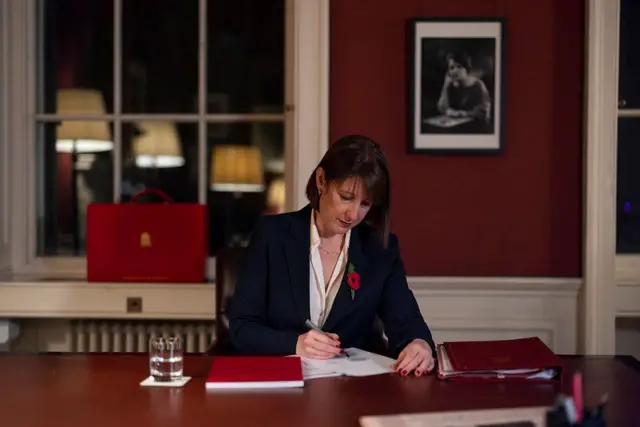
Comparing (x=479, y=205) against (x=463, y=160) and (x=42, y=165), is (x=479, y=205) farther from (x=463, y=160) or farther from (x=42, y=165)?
(x=42, y=165)

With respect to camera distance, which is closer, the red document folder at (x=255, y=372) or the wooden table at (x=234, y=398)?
the wooden table at (x=234, y=398)

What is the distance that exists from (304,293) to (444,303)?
Result: 1036 millimetres

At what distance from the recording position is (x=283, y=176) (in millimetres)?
3391

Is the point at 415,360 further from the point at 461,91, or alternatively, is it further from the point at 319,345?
the point at 461,91

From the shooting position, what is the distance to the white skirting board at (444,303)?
3.00 metres

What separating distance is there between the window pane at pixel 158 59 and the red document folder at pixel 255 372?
6.05 feet

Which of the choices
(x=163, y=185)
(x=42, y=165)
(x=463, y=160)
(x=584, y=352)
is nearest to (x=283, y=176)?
(x=163, y=185)

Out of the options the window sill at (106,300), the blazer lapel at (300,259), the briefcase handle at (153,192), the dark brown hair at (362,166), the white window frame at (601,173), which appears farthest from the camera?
the briefcase handle at (153,192)

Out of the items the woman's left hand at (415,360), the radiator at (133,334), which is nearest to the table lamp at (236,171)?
the radiator at (133,334)

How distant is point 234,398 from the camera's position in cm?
155

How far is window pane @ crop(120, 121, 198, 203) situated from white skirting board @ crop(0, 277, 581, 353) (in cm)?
55

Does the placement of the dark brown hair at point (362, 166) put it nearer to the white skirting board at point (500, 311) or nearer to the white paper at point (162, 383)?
the white paper at point (162, 383)

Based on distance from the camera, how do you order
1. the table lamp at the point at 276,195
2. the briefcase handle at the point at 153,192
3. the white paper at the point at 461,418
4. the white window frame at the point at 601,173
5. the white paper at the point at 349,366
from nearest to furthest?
the white paper at the point at 461,418 → the white paper at the point at 349,366 → the white window frame at the point at 601,173 → the briefcase handle at the point at 153,192 → the table lamp at the point at 276,195

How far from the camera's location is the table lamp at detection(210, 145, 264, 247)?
3402 millimetres
